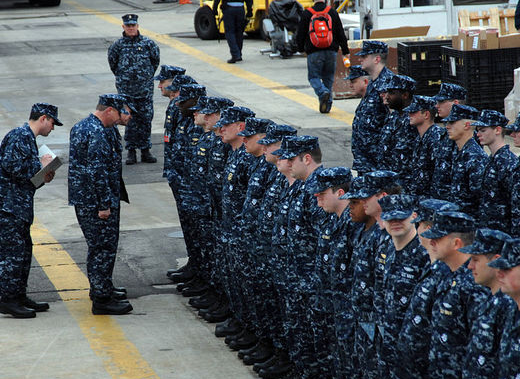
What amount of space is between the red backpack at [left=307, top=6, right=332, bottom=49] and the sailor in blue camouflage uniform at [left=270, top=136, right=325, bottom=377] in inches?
405

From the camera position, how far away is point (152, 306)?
1002 centimetres

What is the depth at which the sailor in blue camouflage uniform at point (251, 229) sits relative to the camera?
827 centimetres

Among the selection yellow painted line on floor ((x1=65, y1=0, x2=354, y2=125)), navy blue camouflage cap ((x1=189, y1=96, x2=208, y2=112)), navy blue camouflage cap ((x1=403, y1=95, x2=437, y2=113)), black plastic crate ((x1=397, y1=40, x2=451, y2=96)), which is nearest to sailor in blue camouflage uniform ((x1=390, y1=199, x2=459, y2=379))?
navy blue camouflage cap ((x1=403, y1=95, x2=437, y2=113))

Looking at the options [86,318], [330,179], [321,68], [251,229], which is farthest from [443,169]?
[321,68]

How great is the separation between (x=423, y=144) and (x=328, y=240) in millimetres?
2639

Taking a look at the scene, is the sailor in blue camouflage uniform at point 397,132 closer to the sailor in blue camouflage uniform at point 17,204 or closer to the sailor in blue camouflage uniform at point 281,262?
the sailor in blue camouflage uniform at point 281,262

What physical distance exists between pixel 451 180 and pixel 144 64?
8138mm

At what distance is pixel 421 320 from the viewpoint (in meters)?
5.66

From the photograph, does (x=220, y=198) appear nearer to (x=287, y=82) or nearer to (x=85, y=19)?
(x=287, y=82)

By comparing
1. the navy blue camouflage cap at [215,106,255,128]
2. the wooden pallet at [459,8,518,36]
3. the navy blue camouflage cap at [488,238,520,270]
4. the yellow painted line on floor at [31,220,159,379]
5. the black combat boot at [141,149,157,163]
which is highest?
the wooden pallet at [459,8,518,36]

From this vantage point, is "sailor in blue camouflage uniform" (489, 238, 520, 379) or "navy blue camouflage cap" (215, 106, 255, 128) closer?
"sailor in blue camouflage uniform" (489, 238, 520, 379)

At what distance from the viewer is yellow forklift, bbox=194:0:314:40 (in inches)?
1062

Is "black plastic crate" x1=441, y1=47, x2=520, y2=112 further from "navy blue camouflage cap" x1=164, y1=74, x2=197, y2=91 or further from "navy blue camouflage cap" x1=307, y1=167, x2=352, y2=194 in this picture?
"navy blue camouflage cap" x1=307, y1=167, x2=352, y2=194

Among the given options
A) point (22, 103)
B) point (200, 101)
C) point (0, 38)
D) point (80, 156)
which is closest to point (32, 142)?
point (80, 156)
